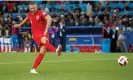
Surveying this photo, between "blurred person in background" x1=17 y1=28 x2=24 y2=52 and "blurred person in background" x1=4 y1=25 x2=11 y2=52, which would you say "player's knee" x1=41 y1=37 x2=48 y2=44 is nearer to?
"blurred person in background" x1=4 y1=25 x2=11 y2=52

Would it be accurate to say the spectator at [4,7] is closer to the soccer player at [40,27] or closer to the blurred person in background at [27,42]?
the blurred person in background at [27,42]

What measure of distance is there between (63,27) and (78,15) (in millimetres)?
2747

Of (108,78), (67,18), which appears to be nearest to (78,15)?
(67,18)

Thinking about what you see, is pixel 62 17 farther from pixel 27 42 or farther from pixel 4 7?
pixel 4 7

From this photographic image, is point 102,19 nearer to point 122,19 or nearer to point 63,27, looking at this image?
point 122,19

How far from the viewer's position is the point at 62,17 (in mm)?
30547

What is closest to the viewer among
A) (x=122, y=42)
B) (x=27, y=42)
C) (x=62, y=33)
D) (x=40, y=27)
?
(x=40, y=27)

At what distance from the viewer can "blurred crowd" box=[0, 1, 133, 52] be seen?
2953 centimetres

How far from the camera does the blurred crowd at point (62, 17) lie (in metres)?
29.5

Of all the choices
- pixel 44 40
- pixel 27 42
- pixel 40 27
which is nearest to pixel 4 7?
pixel 27 42

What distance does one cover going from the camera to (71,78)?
1223cm

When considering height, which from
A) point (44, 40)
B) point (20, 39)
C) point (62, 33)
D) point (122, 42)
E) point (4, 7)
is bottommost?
point (122, 42)

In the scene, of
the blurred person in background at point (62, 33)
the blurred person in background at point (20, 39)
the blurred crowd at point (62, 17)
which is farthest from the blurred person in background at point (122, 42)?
the blurred person in background at point (20, 39)

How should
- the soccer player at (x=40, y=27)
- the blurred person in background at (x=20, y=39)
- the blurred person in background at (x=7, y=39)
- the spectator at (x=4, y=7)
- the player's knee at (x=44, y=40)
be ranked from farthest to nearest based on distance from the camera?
the spectator at (x=4, y=7) < the blurred person in background at (x=20, y=39) < the blurred person in background at (x=7, y=39) < the soccer player at (x=40, y=27) < the player's knee at (x=44, y=40)
